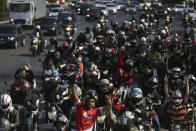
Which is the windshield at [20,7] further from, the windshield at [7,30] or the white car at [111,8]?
the white car at [111,8]

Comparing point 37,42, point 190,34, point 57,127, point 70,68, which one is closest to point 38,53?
point 37,42

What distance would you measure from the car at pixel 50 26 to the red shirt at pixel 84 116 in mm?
37973

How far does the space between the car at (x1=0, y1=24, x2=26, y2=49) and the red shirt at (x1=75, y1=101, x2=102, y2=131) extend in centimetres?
2764

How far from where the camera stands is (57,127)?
9.74m

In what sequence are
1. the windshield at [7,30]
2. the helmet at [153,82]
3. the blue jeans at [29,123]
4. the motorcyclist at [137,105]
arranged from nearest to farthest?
the motorcyclist at [137,105] < the blue jeans at [29,123] < the helmet at [153,82] < the windshield at [7,30]

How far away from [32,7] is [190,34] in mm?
20825

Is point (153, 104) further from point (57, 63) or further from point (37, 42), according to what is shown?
point (37, 42)

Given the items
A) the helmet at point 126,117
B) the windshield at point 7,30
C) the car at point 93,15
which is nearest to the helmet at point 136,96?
the helmet at point 126,117

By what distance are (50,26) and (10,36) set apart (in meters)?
11.0

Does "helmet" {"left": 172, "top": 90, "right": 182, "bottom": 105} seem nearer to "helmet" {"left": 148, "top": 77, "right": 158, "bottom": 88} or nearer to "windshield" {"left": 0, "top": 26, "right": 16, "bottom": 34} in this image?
"helmet" {"left": 148, "top": 77, "right": 158, "bottom": 88}

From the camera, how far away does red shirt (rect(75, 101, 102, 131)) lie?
9.01 m

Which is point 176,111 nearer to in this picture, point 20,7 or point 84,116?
point 84,116

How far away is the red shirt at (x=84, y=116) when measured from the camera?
29.6 ft

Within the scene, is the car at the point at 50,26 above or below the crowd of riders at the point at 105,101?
below
